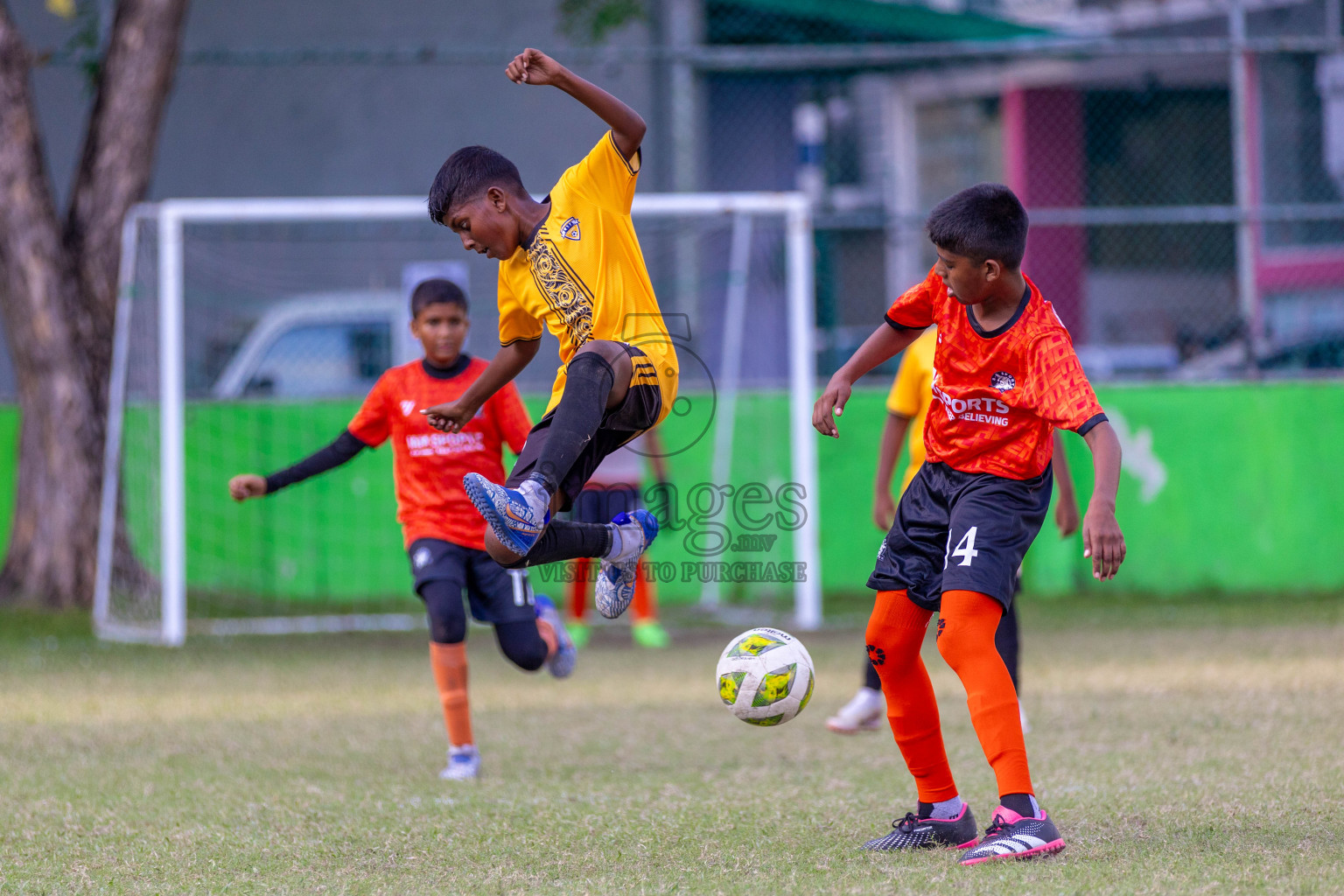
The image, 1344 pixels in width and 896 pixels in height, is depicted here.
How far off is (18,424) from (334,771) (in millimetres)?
6132

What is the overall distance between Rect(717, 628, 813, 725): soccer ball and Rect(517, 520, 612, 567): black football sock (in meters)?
0.49

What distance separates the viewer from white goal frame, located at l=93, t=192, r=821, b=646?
27.8 ft

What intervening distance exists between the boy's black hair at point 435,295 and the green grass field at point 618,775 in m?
1.65

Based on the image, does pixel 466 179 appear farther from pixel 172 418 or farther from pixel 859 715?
pixel 172 418

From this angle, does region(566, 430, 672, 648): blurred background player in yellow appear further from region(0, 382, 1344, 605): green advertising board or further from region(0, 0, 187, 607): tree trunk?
region(0, 0, 187, 607): tree trunk

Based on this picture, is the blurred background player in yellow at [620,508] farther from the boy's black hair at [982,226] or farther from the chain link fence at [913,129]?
the boy's black hair at [982,226]

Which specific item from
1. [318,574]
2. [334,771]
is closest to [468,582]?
[334,771]

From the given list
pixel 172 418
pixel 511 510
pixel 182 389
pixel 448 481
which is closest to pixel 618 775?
pixel 448 481

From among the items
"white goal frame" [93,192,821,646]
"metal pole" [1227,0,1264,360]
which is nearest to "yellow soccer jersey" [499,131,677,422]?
"white goal frame" [93,192,821,646]

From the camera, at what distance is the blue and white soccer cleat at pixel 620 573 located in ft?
13.7

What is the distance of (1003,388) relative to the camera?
11.5 feet

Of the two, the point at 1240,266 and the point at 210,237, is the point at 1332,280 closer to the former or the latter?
the point at 1240,266

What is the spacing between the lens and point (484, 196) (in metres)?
4.06

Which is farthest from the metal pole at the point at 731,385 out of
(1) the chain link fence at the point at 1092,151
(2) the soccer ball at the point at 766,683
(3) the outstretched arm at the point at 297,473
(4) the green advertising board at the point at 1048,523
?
(2) the soccer ball at the point at 766,683
